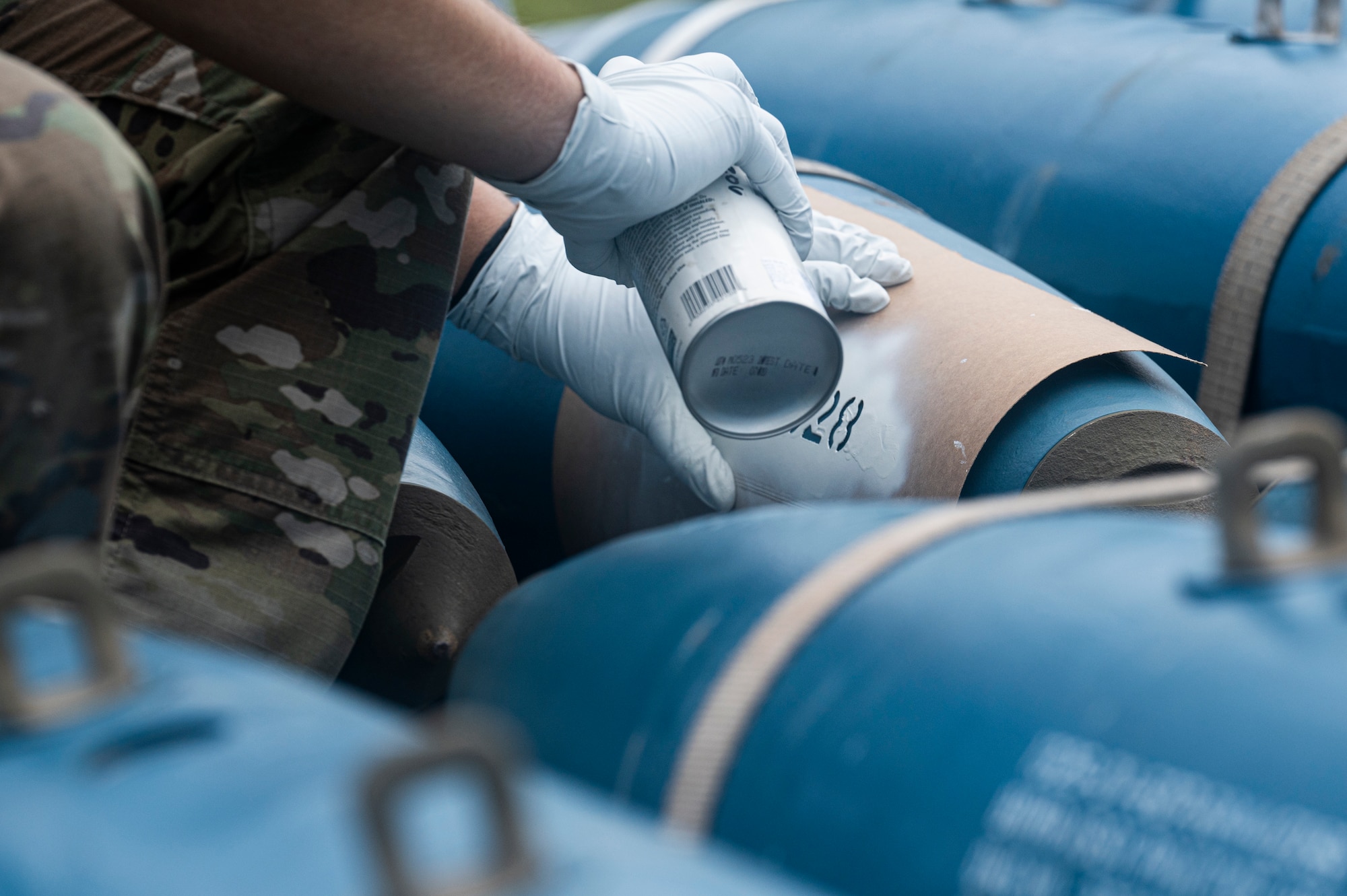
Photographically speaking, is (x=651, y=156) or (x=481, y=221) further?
(x=481, y=221)

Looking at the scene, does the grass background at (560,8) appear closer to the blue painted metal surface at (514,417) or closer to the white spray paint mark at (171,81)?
the blue painted metal surface at (514,417)

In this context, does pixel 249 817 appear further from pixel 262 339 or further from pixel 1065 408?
pixel 1065 408

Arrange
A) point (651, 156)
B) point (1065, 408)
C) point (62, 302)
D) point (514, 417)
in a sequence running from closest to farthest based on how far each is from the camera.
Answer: point (62, 302)
point (651, 156)
point (1065, 408)
point (514, 417)

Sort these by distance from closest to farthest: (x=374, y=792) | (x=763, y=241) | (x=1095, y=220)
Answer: (x=374, y=792) → (x=763, y=241) → (x=1095, y=220)

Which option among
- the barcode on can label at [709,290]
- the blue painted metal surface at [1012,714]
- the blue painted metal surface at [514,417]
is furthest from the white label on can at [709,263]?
the blue painted metal surface at [514,417]

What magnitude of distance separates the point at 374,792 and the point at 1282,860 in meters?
0.35

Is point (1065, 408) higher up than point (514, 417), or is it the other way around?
point (1065, 408)

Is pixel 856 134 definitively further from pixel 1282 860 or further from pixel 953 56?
pixel 1282 860

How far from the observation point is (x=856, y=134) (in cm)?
208

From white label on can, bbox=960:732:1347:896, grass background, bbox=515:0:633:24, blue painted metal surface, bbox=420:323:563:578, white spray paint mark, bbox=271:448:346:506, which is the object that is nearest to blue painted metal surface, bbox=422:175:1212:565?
blue painted metal surface, bbox=420:323:563:578

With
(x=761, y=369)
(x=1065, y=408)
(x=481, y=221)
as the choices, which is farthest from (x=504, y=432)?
(x=1065, y=408)

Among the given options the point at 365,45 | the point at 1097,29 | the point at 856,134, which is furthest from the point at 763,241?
the point at 1097,29

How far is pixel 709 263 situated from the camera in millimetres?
996

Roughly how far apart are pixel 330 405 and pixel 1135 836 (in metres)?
0.79
